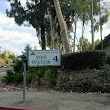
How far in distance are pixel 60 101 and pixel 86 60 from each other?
20.6ft

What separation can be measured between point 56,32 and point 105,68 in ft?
136

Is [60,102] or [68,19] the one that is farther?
[68,19]

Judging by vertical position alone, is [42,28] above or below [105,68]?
above

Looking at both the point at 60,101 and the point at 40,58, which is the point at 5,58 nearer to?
the point at 40,58

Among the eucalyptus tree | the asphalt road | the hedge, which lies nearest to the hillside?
the eucalyptus tree

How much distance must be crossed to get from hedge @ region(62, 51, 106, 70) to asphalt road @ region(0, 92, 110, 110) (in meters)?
4.11

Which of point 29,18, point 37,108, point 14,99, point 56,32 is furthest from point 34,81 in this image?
point 56,32

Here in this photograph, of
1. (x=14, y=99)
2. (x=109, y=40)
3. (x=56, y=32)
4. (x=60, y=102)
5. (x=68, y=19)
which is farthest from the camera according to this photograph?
(x=56, y=32)

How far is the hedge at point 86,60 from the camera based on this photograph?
722 inches

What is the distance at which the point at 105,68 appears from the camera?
17.0 m

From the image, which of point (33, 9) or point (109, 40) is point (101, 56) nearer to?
point (109, 40)

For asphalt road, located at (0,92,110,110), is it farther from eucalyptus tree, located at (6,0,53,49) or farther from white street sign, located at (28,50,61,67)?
eucalyptus tree, located at (6,0,53,49)

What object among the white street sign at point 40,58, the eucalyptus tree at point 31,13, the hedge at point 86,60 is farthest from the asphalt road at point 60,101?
the eucalyptus tree at point 31,13

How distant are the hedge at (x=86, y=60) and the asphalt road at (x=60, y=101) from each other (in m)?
4.11
